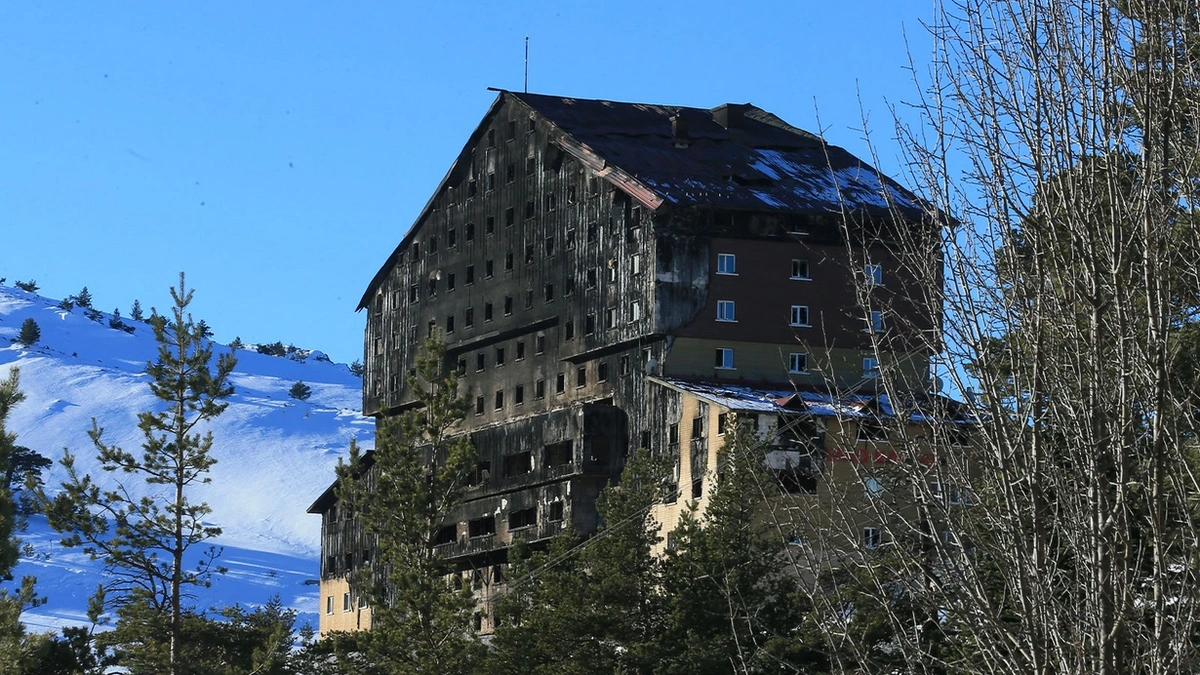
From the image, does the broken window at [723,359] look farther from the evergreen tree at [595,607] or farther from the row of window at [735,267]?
the evergreen tree at [595,607]

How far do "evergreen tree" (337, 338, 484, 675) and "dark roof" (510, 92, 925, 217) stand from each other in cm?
1045

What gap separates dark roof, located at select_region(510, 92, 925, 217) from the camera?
67.8 meters

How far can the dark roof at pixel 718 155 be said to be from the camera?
222 ft

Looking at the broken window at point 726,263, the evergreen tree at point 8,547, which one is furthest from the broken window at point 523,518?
the evergreen tree at point 8,547

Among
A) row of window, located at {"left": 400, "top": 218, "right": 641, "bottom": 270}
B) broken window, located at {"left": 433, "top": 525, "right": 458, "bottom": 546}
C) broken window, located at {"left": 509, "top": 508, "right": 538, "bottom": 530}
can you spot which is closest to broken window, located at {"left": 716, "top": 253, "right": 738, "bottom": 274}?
row of window, located at {"left": 400, "top": 218, "right": 641, "bottom": 270}

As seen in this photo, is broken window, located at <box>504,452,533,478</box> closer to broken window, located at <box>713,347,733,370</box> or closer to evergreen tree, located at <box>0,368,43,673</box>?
broken window, located at <box>713,347,733,370</box>

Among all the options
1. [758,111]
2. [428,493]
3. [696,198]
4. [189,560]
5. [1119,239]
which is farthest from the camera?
[189,560]

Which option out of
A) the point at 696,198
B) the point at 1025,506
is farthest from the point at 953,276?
the point at 696,198

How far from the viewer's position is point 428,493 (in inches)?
2398

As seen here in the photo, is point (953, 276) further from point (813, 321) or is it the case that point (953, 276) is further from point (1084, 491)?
point (813, 321)

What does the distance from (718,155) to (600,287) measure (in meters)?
7.39

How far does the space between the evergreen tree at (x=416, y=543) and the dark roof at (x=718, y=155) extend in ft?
34.3

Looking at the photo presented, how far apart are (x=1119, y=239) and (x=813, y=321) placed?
52.4 meters

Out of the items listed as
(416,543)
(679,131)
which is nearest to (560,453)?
(416,543)
